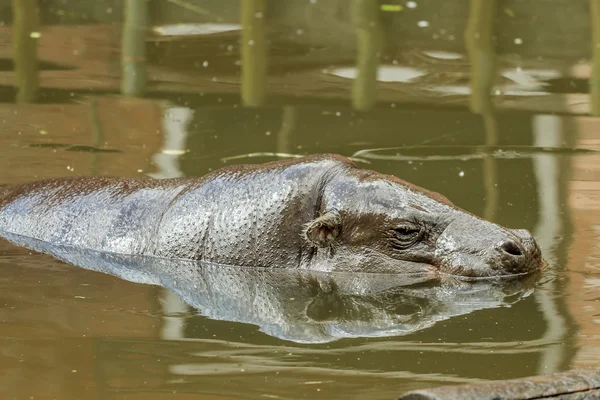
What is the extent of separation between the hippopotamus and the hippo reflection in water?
0.27 feet

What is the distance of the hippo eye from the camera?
7629mm

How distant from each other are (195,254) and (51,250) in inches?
41.5

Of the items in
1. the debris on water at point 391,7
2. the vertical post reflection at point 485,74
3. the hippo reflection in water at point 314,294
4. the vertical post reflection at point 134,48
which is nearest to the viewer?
the hippo reflection in water at point 314,294

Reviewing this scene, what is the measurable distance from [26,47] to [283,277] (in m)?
8.76

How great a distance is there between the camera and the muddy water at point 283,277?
5785 millimetres

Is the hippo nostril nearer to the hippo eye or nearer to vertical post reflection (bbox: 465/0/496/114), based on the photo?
the hippo eye

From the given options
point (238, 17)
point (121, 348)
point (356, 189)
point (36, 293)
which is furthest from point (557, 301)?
point (238, 17)

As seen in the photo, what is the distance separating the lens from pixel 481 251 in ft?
24.9

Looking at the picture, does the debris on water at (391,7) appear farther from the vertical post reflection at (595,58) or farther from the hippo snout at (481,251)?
the hippo snout at (481,251)

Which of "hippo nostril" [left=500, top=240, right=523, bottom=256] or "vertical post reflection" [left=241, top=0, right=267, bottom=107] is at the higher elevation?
"vertical post reflection" [left=241, top=0, right=267, bottom=107]

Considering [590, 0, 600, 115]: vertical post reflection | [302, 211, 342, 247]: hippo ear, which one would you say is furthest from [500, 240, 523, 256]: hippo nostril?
[590, 0, 600, 115]: vertical post reflection

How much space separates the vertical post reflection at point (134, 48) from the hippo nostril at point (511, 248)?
6565 millimetres

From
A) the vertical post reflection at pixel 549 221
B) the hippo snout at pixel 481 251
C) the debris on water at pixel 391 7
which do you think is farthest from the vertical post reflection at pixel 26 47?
the hippo snout at pixel 481 251

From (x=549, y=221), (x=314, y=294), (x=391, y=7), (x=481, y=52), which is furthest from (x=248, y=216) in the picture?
(x=391, y=7)
